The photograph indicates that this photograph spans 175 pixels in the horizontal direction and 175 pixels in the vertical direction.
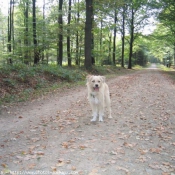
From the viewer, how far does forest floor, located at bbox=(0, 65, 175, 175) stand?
3.72 metres

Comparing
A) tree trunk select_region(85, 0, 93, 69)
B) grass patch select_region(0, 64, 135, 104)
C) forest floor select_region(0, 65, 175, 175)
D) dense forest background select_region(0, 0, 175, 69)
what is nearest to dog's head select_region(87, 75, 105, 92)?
forest floor select_region(0, 65, 175, 175)

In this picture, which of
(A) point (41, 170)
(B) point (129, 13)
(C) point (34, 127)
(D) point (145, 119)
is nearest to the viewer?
(A) point (41, 170)

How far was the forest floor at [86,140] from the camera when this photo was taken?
12.2 ft

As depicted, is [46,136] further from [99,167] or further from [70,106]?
[70,106]

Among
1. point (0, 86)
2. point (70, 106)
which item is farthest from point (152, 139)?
point (0, 86)

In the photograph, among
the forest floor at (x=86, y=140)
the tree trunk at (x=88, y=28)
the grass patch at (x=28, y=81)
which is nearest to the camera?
the forest floor at (x=86, y=140)

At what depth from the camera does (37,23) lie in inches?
796

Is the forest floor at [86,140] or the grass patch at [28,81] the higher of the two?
the grass patch at [28,81]

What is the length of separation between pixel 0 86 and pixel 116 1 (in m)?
13.8

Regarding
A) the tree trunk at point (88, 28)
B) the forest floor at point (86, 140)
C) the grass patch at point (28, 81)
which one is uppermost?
the tree trunk at point (88, 28)

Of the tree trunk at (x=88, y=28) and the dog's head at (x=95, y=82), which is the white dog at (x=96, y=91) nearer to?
the dog's head at (x=95, y=82)

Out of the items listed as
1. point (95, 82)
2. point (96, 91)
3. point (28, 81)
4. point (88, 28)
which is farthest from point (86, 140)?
point (88, 28)

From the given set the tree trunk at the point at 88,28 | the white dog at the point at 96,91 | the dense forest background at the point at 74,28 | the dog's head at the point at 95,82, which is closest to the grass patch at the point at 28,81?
the dense forest background at the point at 74,28

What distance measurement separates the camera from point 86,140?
4922mm
